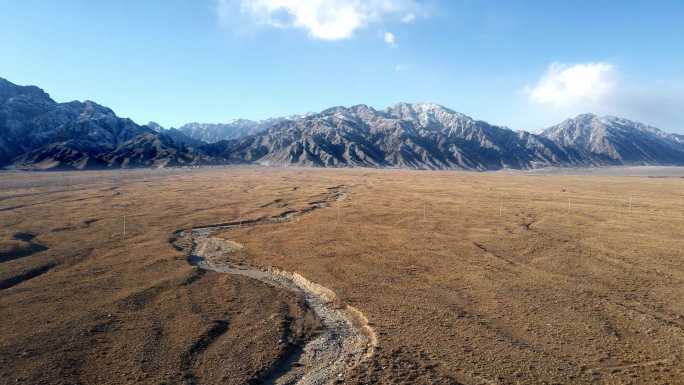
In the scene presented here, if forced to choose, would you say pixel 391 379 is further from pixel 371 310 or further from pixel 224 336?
pixel 224 336

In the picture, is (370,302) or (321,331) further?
(370,302)

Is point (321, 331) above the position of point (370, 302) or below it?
below

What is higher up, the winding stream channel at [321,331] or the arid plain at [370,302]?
the arid plain at [370,302]

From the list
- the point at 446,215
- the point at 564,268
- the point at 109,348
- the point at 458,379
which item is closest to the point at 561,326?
the point at 458,379

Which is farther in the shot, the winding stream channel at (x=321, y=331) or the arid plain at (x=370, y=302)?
the winding stream channel at (x=321, y=331)
